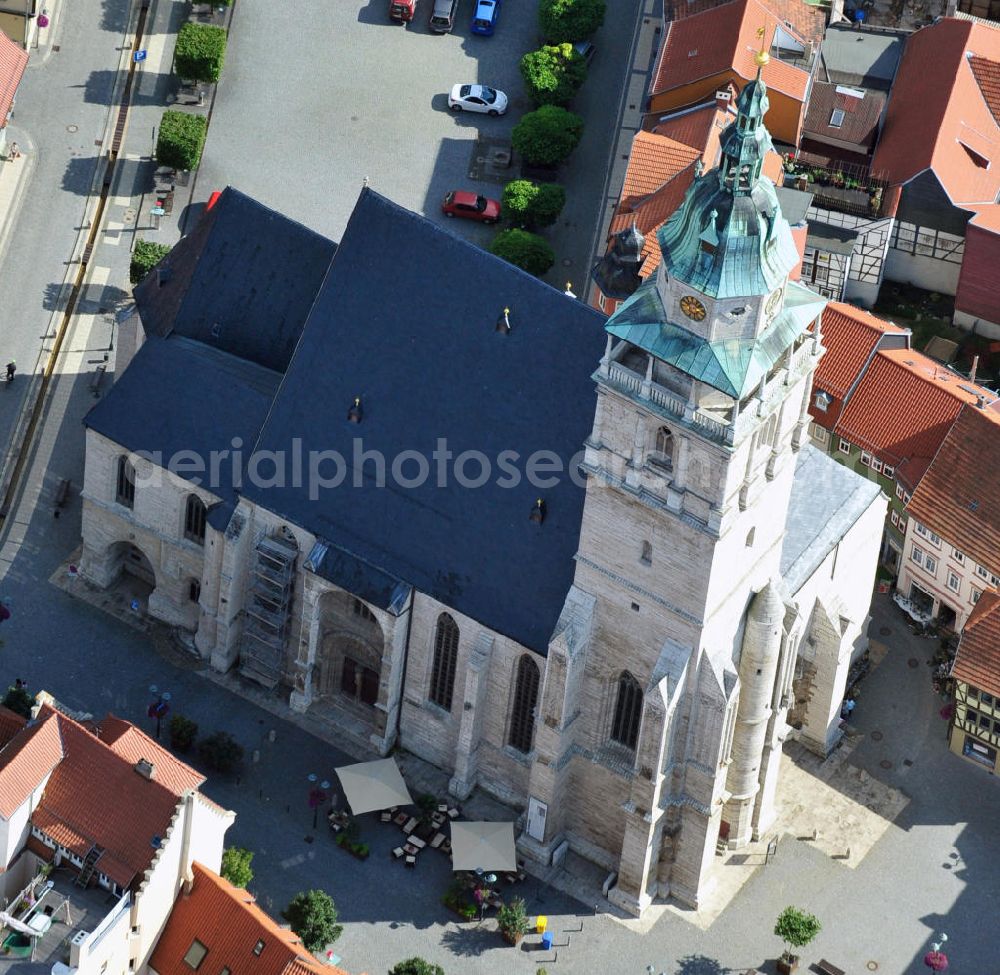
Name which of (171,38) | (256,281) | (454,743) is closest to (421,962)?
(454,743)

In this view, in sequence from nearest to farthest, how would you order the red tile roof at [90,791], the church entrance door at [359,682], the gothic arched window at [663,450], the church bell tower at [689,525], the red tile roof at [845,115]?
1. the church bell tower at [689,525]
2. the gothic arched window at [663,450]
3. the red tile roof at [90,791]
4. the church entrance door at [359,682]
5. the red tile roof at [845,115]

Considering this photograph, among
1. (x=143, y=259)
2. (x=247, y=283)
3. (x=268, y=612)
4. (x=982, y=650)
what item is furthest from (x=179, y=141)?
(x=982, y=650)

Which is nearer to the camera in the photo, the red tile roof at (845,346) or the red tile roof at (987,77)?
the red tile roof at (845,346)

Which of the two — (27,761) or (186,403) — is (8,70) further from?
(27,761)

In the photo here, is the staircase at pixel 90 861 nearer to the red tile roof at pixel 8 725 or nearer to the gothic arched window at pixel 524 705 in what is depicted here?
the red tile roof at pixel 8 725

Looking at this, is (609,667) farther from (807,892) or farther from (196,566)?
(196,566)

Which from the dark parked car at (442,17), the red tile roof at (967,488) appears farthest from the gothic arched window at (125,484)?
the dark parked car at (442,17)
